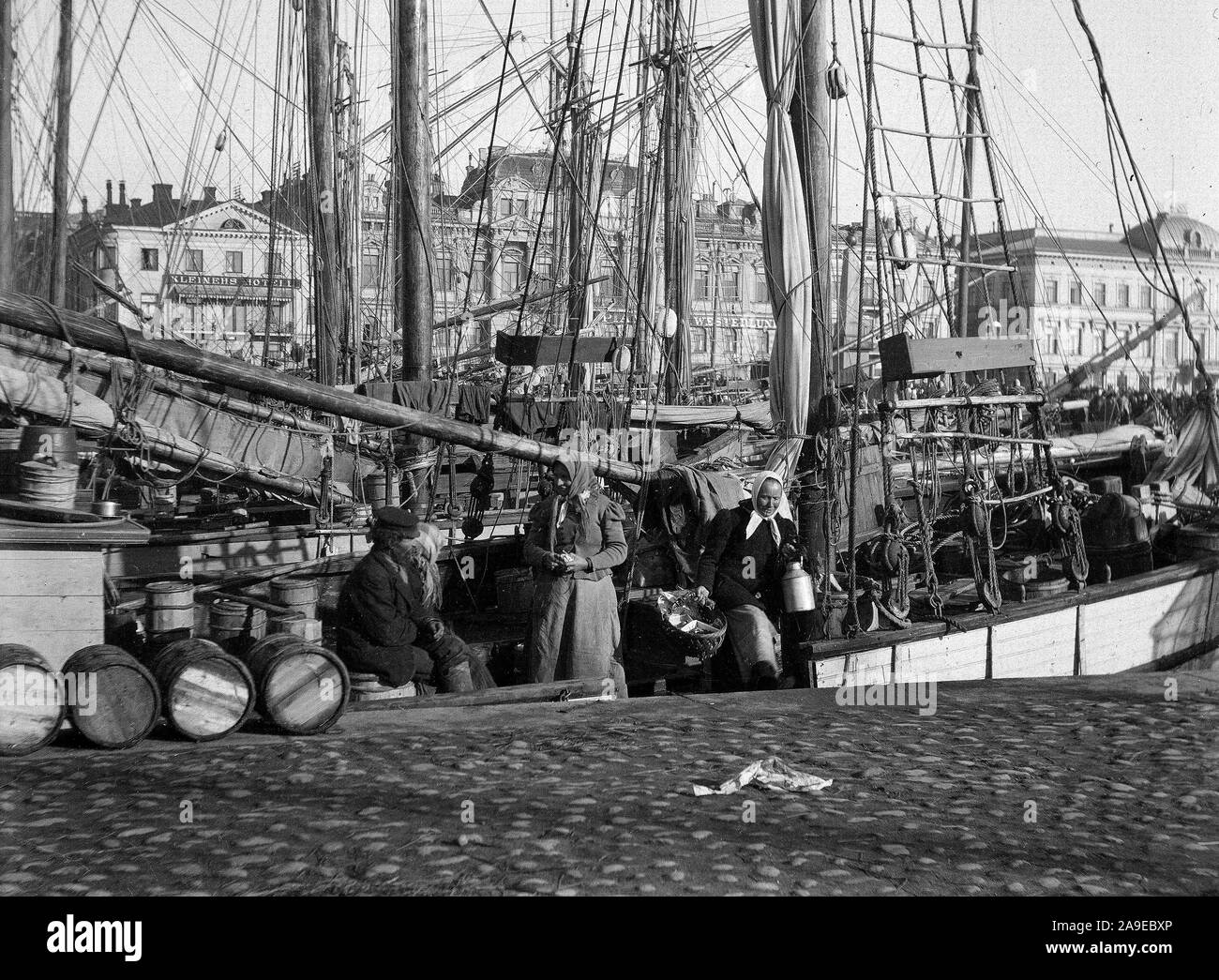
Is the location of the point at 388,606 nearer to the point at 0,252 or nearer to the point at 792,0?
the point at 792,0

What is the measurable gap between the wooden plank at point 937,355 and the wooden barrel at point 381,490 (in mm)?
4718

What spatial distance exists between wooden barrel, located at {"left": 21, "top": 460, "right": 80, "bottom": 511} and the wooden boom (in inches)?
37.0

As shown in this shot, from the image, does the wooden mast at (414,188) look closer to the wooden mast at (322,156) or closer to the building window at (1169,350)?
the wooden mast at (322,156)

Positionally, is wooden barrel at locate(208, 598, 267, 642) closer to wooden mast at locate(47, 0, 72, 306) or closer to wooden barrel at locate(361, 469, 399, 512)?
wooden barrel at locate(361, 469, 399, 512)

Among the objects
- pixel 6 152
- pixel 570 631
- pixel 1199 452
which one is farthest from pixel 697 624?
pixel 6 152

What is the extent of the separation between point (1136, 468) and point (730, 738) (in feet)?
52.8

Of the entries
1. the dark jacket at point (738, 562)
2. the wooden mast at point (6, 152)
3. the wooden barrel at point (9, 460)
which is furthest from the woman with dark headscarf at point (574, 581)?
the wooden mast at point (6, 152)

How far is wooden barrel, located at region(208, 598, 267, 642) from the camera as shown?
27.2 ft

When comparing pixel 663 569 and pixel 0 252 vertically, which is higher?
pixel 0 252

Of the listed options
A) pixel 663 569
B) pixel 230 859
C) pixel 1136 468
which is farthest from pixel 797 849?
pixel 1136 468

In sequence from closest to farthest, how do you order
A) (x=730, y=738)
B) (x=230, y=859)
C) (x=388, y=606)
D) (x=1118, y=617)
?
1. (x=230, y=859)
2. (x=730, y=738)
3. (x=388, y=606)
4. (x=1118, y=617)

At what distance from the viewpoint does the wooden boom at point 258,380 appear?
754 cm

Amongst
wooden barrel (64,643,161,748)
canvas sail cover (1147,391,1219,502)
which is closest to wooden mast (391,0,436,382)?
wooden barrel (64,643,161,748)

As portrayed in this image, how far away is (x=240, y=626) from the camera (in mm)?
8352
